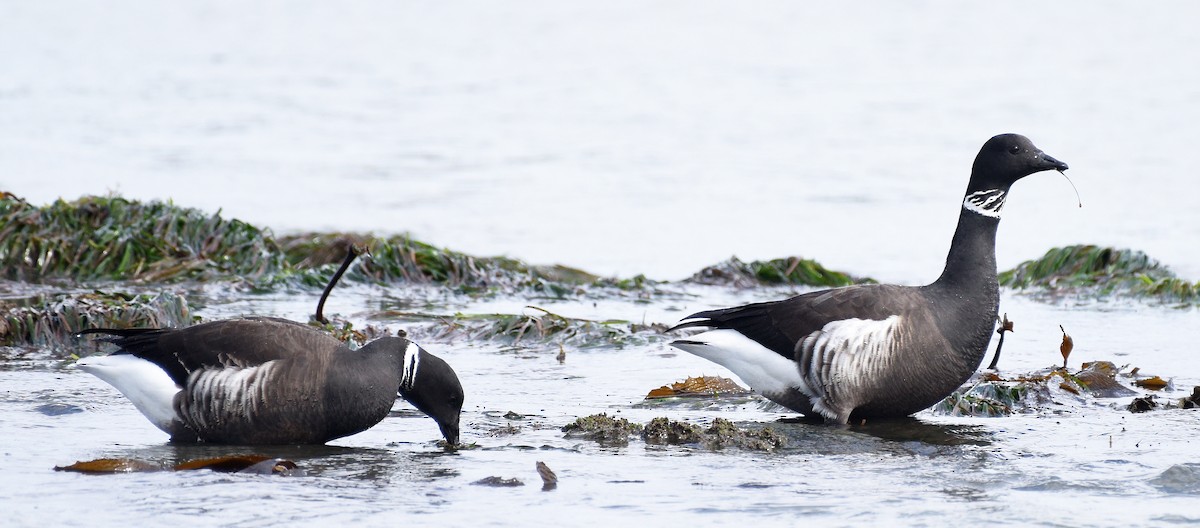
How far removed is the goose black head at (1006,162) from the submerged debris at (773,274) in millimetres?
3954

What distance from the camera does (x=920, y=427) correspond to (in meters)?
7.55

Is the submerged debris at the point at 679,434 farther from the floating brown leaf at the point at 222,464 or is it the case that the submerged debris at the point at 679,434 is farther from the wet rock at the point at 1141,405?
the wet rock at the point at 1141,405

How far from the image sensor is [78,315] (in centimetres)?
912

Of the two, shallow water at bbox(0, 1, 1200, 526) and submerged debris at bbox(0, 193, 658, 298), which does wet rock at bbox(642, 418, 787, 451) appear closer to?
shallow water at bbox(0, 1, 1200, 526)

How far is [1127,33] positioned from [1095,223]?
16.0 m

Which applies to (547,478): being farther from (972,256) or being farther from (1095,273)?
(1095,273)

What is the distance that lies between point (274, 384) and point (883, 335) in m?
3.08

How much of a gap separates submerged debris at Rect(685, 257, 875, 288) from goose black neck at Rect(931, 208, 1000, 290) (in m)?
3.96

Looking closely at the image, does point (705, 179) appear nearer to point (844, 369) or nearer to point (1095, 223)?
point (1095, 223)

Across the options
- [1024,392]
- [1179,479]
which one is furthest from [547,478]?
[1024,392]

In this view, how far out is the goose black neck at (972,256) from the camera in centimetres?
780

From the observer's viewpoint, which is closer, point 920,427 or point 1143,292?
point 920,427

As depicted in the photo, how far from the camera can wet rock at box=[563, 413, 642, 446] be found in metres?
6.96

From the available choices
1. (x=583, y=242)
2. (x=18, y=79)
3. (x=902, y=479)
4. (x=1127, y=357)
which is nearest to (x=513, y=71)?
(x=18, y=79)
